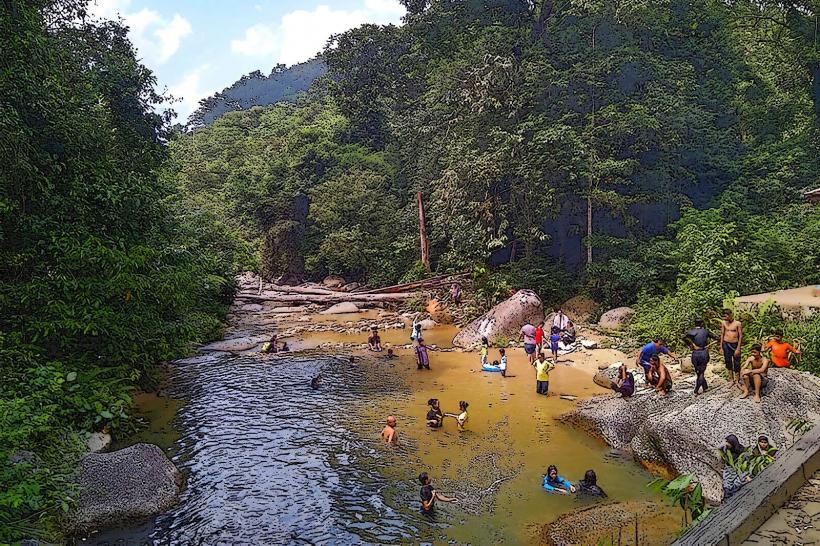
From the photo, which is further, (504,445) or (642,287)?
(642,287)

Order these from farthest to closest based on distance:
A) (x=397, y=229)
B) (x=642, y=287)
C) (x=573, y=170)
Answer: (x=397, y=229)
(x=573, y=170)
(x=642, y=287)

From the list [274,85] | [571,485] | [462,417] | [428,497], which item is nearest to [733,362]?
[571,485]

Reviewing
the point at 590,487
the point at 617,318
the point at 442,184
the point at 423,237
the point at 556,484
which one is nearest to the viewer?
the point at 590,487

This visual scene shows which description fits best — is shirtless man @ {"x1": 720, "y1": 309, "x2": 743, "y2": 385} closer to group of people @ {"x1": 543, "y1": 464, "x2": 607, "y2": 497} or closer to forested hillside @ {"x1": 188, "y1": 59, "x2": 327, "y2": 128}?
group of people @ {"x1": 543, "y1": 464, "x2": 607, "y2": 497}

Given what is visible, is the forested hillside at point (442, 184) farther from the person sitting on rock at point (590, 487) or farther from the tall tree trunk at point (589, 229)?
the person sitting on rock at point (590, 487)

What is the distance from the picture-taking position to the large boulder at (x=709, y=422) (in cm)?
930

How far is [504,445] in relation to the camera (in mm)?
11938

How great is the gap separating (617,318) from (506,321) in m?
4.34

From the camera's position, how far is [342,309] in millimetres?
31516

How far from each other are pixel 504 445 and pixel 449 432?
148cm

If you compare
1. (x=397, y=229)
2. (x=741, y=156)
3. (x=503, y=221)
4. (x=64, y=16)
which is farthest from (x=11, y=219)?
(x=741, y=156)

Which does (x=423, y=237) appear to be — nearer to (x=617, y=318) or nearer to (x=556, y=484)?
(x=617, y=318)

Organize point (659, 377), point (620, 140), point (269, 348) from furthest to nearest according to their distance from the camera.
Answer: point (620, 140)
point (269, 348)
point (659, 377)

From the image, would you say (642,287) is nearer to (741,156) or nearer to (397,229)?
(741,156)
